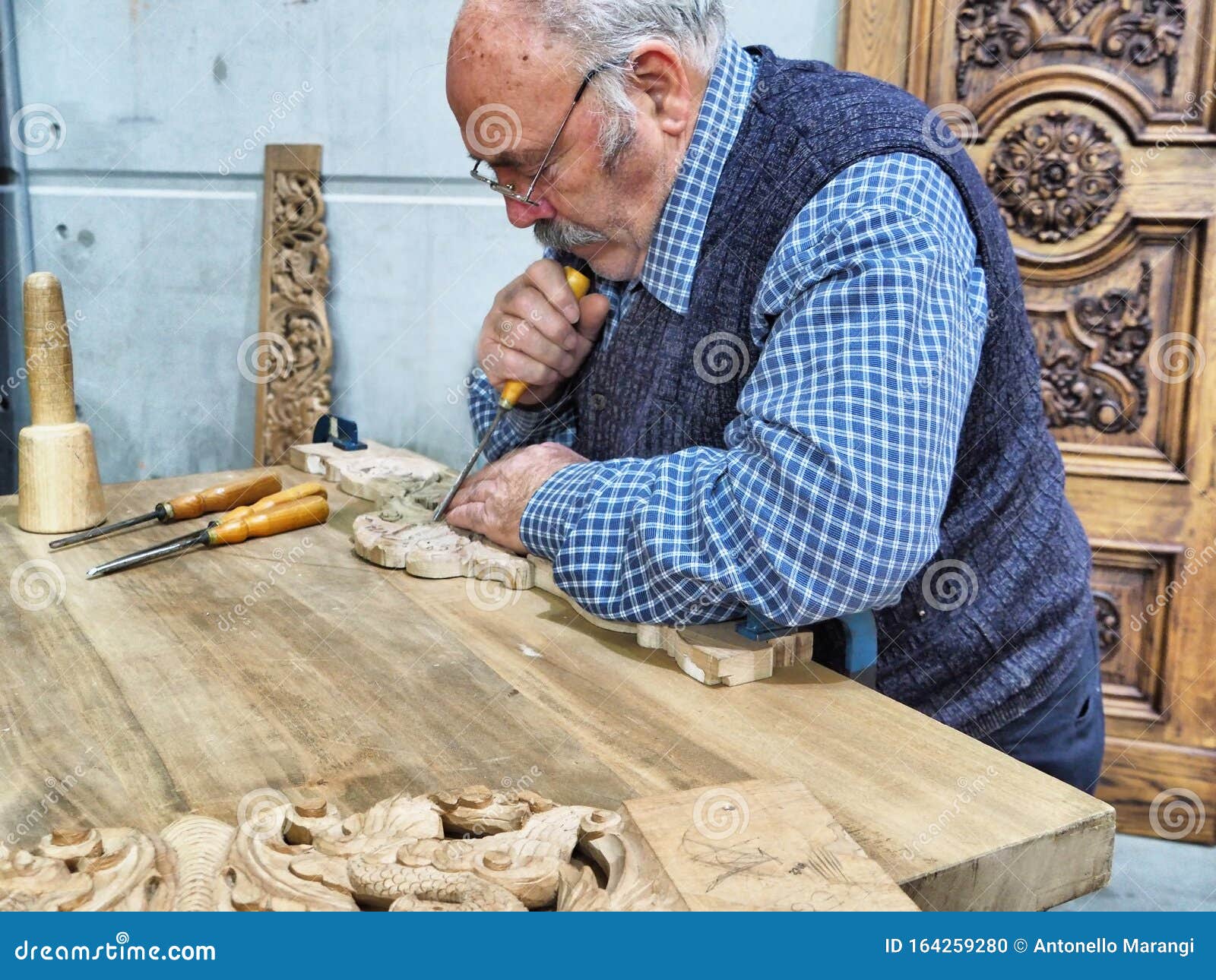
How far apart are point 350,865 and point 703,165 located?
1022 millimetres

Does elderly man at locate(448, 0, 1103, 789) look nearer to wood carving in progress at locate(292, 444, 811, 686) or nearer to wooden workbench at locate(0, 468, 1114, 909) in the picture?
wood carving in progress at locate(292, 444, 811, 686)

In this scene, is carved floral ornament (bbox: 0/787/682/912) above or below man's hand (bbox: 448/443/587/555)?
below

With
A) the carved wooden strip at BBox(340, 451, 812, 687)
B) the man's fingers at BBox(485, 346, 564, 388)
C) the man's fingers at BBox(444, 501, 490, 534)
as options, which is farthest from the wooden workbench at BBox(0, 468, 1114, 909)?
the man's fingers at BBox(485, 346, 564, 388)

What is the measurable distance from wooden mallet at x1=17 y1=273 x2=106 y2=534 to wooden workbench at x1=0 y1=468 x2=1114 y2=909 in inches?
12.8

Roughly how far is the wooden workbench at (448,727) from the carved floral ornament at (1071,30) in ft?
5.87

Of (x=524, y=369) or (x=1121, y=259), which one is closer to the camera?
(x=524, y=369)

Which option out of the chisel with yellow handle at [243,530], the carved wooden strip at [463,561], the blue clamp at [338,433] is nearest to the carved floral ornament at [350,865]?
the carved wooden strip at [463,561]

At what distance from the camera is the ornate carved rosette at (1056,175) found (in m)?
2.43

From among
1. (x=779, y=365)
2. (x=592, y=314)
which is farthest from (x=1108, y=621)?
(x=779, y=365)

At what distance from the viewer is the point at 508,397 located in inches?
69.8

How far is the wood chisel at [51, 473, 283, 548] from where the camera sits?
1.82 meters

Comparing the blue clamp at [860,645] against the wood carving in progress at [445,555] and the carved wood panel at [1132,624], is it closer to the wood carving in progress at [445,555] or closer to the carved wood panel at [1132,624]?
the wood carving in progress at [445,555]

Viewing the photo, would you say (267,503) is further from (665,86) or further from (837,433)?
(837,433)
